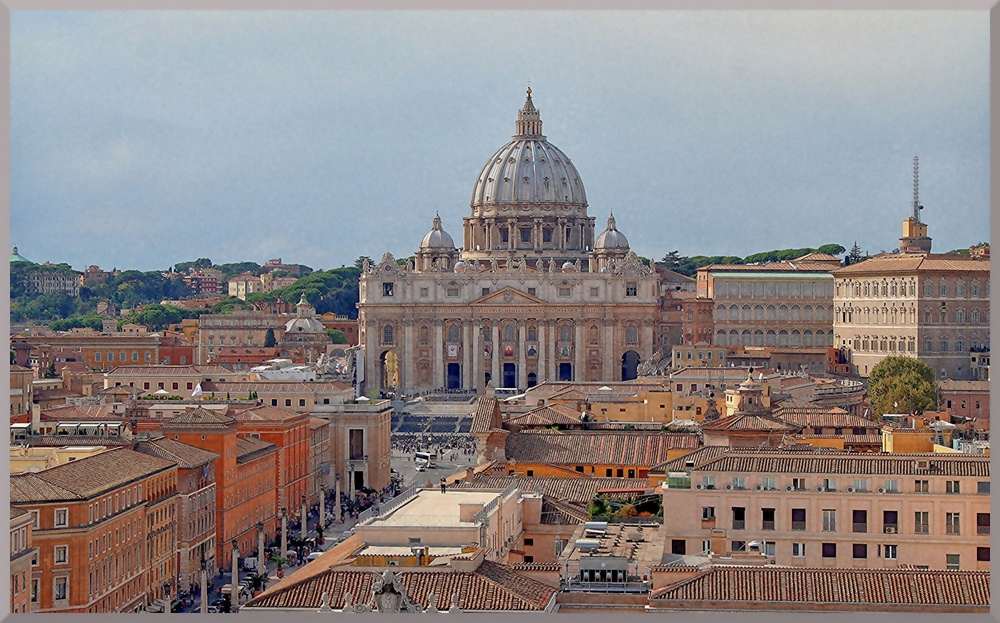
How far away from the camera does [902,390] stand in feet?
185

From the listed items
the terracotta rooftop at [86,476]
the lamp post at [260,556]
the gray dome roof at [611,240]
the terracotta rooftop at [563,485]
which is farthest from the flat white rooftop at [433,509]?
the gray dome roof at [611,240]

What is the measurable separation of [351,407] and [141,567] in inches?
835

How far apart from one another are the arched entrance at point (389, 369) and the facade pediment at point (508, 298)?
15.2ft

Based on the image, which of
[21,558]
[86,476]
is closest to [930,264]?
[86,476]

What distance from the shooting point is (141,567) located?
31.6 m

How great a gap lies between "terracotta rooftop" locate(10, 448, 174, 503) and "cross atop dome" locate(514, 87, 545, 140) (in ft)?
284

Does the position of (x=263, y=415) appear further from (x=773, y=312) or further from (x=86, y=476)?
(x=773, y=312)

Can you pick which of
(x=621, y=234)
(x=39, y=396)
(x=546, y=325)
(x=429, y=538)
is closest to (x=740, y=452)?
(x=429, y=538)

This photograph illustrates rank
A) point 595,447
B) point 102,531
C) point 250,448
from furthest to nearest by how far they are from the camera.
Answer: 1. point 250,448
2. point 595,447
3. point 102,531

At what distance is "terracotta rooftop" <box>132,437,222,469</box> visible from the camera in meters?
34.9

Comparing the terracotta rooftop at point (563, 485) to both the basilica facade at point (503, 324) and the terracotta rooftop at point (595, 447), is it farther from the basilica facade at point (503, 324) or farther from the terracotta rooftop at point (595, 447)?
the basilica facade at point (503, 324)

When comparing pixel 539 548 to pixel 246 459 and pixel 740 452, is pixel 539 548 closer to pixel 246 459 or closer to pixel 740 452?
pixel 740 452

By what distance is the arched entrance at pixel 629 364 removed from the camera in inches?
3880

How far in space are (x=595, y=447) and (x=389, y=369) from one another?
68685mm
